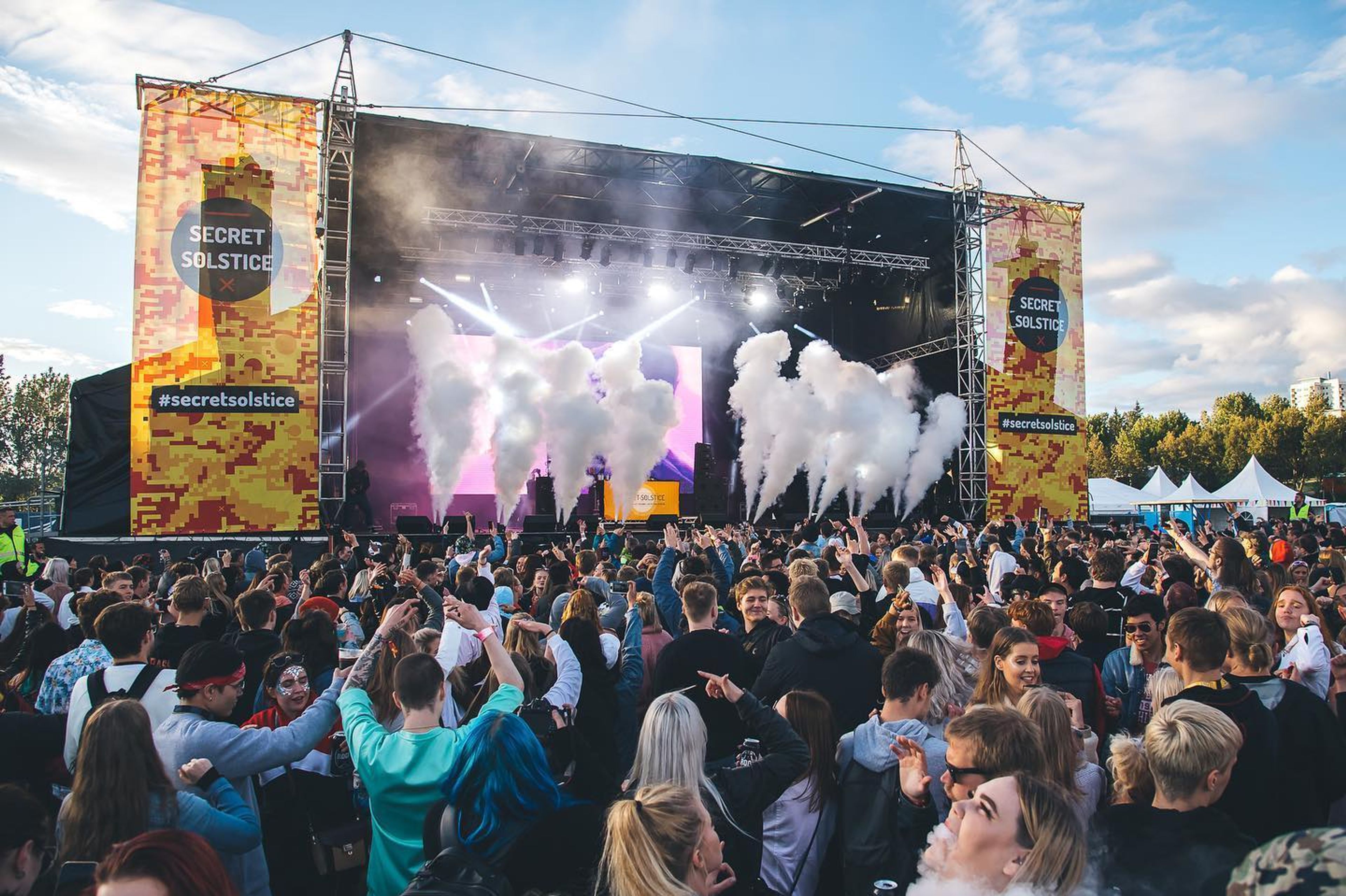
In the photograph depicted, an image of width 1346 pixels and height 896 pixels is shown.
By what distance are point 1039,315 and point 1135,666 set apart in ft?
71.2

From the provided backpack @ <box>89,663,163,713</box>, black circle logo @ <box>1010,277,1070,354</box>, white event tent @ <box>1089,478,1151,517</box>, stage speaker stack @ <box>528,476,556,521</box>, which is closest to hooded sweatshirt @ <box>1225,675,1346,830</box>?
backpack @ <box>89,663,163,713</box>

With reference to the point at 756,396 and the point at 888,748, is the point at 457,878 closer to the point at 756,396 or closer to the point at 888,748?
the point at 888,748

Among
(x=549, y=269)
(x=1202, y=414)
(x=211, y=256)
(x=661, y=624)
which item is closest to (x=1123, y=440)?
(x=1202, y=414)

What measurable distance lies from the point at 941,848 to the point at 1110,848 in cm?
49

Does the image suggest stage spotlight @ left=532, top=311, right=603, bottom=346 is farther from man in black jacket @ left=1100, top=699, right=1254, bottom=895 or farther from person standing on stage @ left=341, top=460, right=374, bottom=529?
man in black jacket @ left=1100, top=699, right=1254, bottom=895

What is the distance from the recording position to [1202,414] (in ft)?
234

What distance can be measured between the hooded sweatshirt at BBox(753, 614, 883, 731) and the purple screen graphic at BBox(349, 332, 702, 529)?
20.8 meters

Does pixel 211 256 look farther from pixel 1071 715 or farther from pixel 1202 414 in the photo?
pixel 1202 414

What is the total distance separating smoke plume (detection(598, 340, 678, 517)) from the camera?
25.1m

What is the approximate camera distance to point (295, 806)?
11.4 ft

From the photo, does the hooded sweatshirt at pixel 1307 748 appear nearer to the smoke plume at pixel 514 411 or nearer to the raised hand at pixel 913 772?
the raised hand at pixel 913 772

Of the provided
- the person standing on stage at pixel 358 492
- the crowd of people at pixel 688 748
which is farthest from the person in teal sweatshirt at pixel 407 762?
the person standing on stage at pixel 358 492

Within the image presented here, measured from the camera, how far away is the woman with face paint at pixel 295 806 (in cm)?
→ 345

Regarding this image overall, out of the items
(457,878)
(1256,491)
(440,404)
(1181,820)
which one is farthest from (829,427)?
(457,878)
